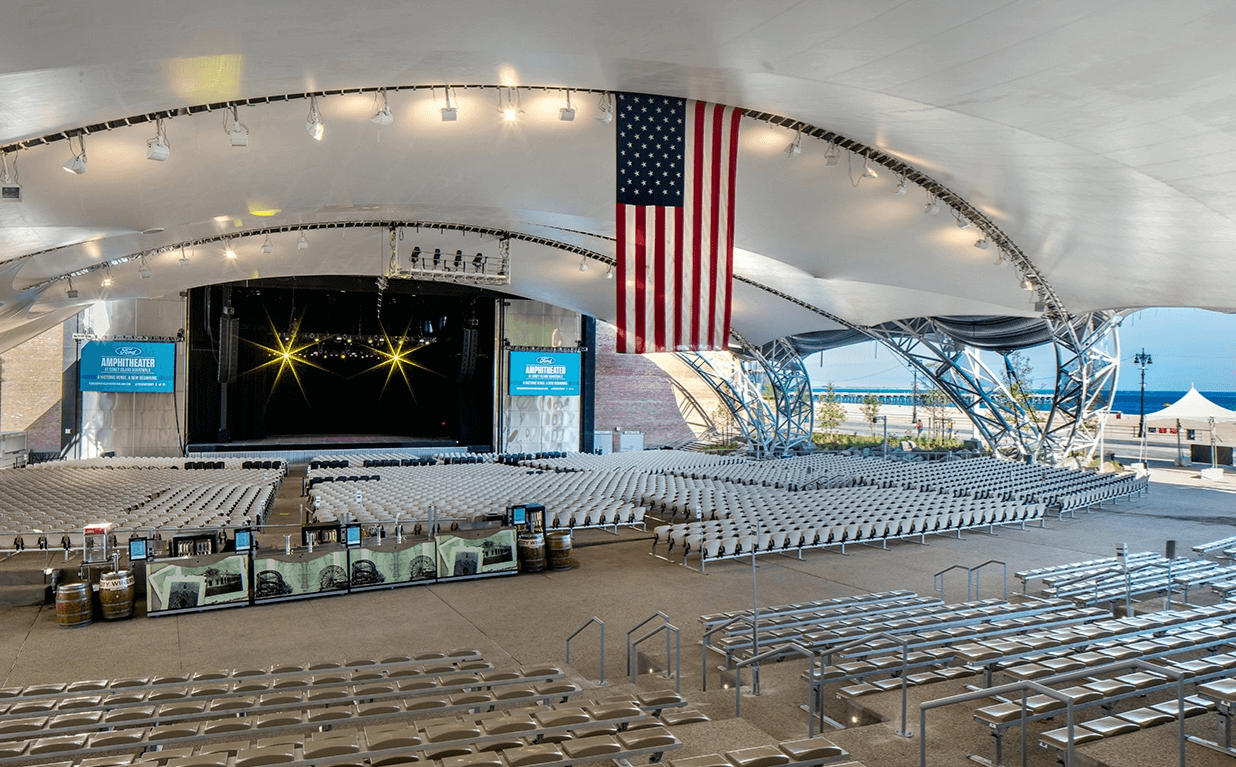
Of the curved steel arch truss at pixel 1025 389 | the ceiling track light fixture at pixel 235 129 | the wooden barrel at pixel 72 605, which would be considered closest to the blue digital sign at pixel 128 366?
the ceiling track light fixture at pixel 235 129

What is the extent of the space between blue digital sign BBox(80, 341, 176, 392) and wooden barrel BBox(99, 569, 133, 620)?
28083mm

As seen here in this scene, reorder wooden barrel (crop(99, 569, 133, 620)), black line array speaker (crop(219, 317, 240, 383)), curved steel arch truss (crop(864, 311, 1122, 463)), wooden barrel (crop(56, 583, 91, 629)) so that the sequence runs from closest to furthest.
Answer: wooden barrel (crop(56, 583, 91, 629)), wooden barrel (crop(99, 569, 133, 620)), curved steel arch truss (crop(864, 311, 1122, 463)), black line array speaker (crop(219, 317, 240, 383))

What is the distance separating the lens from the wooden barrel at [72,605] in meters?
10.6

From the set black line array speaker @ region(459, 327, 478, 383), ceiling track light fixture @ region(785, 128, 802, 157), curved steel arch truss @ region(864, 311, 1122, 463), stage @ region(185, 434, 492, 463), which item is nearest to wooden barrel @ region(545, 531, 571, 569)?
ceiling track light fixture @ region(785, 128, 802, 157)

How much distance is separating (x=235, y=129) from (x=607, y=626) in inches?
386

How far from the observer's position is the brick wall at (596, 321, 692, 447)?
46.1 metres

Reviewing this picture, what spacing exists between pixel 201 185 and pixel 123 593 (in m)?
9.38

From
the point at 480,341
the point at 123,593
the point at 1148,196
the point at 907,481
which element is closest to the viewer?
the point at 123,593

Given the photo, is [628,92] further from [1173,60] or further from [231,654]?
[231,654]

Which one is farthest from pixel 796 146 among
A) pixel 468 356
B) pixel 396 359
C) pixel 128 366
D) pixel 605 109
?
pixel 396 359

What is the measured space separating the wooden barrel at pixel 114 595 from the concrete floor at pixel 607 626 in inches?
12.2

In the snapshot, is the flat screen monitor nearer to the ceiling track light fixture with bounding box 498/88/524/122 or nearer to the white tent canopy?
the ceiling track light fixture with bounding box 498/88/524/122

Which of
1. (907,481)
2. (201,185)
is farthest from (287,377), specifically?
(907,481)

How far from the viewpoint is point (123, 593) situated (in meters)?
11.1
